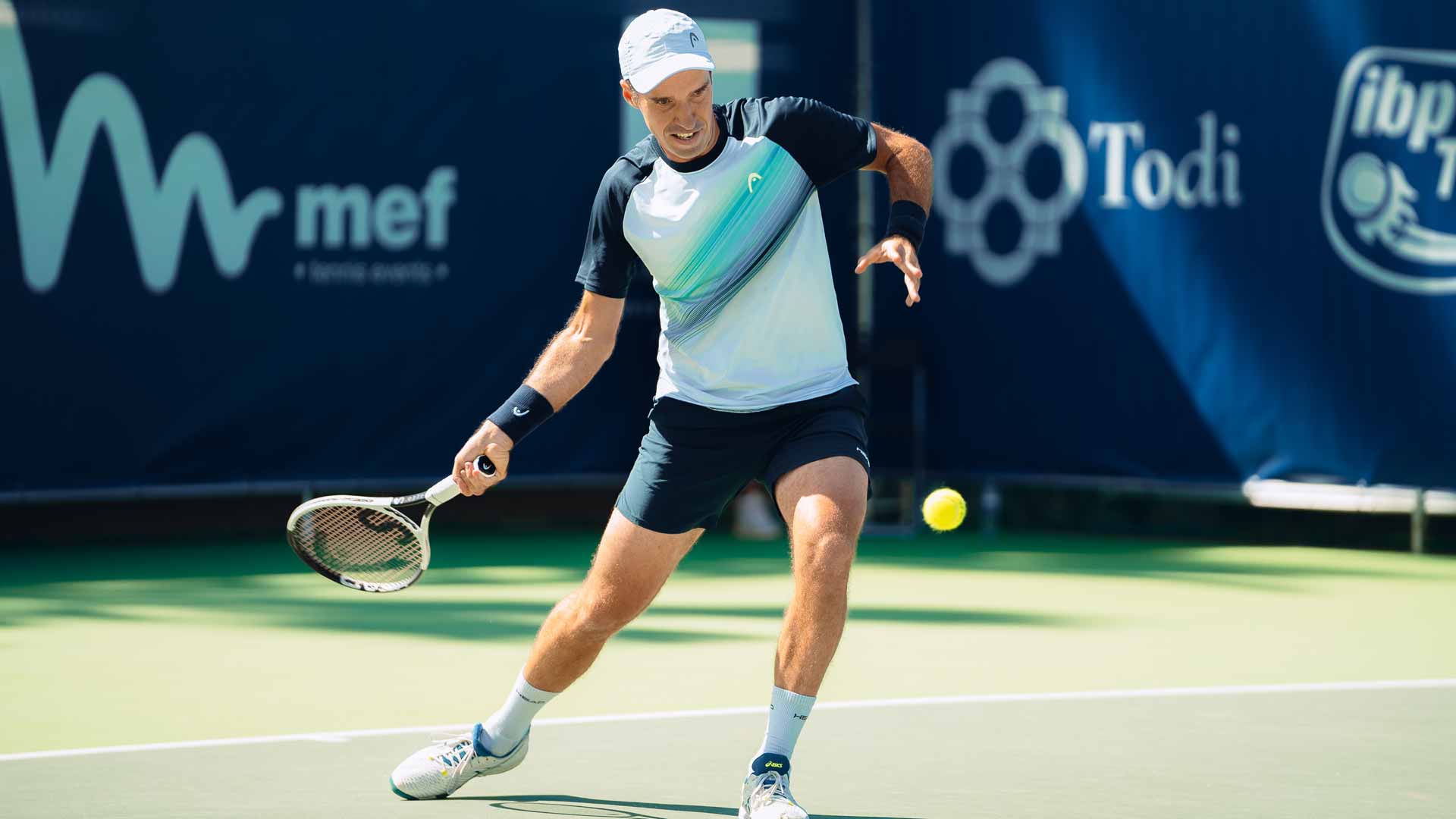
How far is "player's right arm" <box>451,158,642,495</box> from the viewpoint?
4852 millimetres

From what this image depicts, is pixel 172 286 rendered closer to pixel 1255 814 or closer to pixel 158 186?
pixel 158 186

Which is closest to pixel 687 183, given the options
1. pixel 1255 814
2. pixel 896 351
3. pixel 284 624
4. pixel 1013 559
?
pixel 1255 814

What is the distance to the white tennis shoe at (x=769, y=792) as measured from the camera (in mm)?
4531

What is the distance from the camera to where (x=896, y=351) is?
11531mm

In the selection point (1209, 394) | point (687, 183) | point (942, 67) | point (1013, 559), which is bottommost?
point (1013, 559)

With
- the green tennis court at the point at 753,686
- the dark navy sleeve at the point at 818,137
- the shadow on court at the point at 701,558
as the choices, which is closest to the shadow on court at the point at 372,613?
the green tennis court at the point at 753,686

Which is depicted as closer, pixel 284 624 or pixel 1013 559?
pixel 284 624

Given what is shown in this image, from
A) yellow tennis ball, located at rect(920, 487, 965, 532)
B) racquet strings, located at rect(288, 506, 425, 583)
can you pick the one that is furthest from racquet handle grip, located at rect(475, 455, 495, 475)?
yellow tennis ball, located at rect(920, 487, 965, 532)

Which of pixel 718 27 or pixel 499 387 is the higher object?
pixel 718 27

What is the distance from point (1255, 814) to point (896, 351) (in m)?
6.80

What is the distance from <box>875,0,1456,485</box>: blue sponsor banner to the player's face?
6146 millimetres

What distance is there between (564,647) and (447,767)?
0.39 m

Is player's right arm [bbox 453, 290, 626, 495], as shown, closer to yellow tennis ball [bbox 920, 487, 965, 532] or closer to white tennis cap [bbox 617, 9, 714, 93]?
white tennis cap [bbox 617, 9, 714, 93]

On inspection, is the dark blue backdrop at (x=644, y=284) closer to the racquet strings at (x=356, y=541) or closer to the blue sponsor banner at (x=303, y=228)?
the blue sponsor banner at (x=303, y=228)
